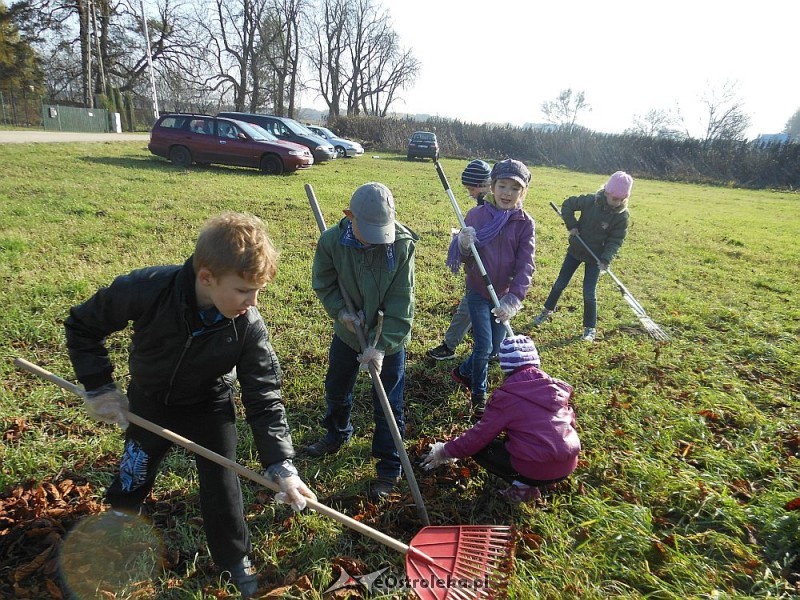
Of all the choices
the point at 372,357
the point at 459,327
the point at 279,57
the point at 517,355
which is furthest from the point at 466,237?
the point at 279,57

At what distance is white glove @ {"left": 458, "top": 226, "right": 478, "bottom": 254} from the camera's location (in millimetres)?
3760

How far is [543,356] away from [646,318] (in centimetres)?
172

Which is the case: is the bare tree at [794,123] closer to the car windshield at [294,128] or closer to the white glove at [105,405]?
the car windshield at [294,128]

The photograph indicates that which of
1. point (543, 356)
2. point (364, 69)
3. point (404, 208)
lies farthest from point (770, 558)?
point (364, 69)

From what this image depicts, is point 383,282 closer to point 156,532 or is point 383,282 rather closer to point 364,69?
point 156,532

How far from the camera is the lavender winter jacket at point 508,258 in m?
3.74

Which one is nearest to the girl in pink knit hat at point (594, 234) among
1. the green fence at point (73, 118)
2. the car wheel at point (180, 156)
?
the car wheel at point (180, 156)

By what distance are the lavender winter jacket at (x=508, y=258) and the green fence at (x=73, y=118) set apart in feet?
112

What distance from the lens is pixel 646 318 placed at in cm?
561

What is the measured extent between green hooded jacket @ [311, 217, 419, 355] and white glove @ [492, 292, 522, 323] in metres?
0.93

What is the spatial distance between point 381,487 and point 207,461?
112 centimetres

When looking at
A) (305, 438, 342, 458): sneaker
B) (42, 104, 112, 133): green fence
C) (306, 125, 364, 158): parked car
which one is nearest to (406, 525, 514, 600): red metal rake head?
(305, 438, 342, 458): sneaker

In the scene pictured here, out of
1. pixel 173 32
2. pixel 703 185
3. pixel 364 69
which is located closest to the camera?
pixel 703 185

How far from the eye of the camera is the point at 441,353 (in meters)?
4.63
